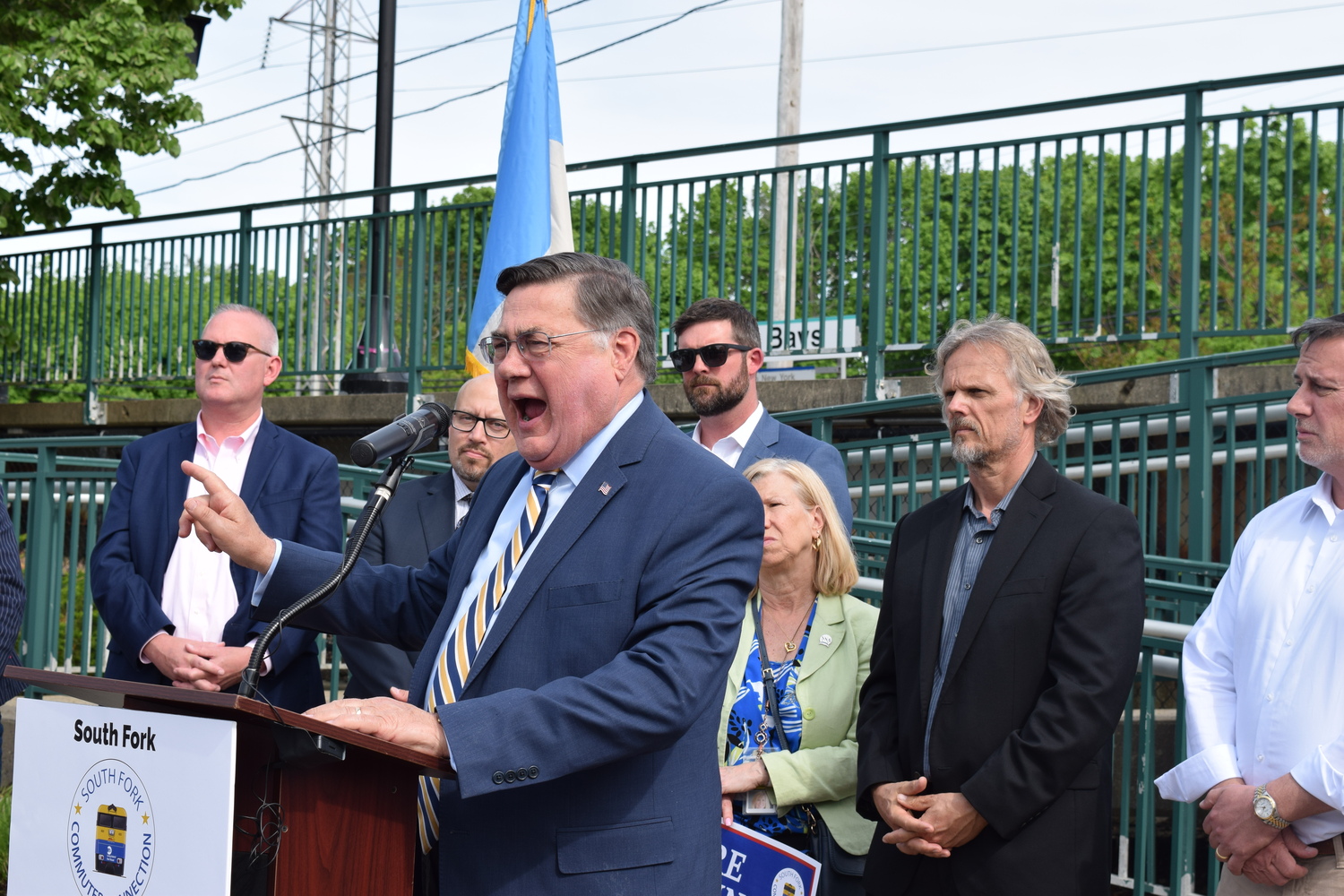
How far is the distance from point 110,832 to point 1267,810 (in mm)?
2503

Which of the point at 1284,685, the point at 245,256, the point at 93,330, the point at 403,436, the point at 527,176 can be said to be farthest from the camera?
the point at 93,330

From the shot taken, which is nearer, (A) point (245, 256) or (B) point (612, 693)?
(B) point (612, 693)

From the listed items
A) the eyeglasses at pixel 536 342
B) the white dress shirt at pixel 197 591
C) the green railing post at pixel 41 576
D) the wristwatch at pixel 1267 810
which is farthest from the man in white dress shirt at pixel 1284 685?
the green railing post at pixel 41 576

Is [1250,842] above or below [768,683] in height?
below

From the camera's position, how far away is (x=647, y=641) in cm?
245

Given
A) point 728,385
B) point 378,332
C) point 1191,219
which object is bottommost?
point 728,385

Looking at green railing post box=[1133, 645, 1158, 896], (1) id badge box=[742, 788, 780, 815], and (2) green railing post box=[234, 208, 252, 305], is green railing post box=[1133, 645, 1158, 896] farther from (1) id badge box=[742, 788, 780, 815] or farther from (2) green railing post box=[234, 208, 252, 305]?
(2) green railing post box=[234, 208, 252, 305]

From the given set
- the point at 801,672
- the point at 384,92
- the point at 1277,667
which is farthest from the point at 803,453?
the point at 384,92

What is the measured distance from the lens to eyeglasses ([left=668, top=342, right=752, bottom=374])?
518cm

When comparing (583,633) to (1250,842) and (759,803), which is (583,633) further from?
(1250,842)

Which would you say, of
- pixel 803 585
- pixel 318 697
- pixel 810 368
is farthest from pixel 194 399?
pixel 803 585

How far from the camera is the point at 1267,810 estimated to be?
3072 millimetres

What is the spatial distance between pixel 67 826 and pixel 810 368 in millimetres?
8811

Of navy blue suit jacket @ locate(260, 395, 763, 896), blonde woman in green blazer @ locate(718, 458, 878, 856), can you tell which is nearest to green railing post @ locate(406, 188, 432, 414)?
blonde woman in green blazer @ locate(718, 458, 878, 856)
